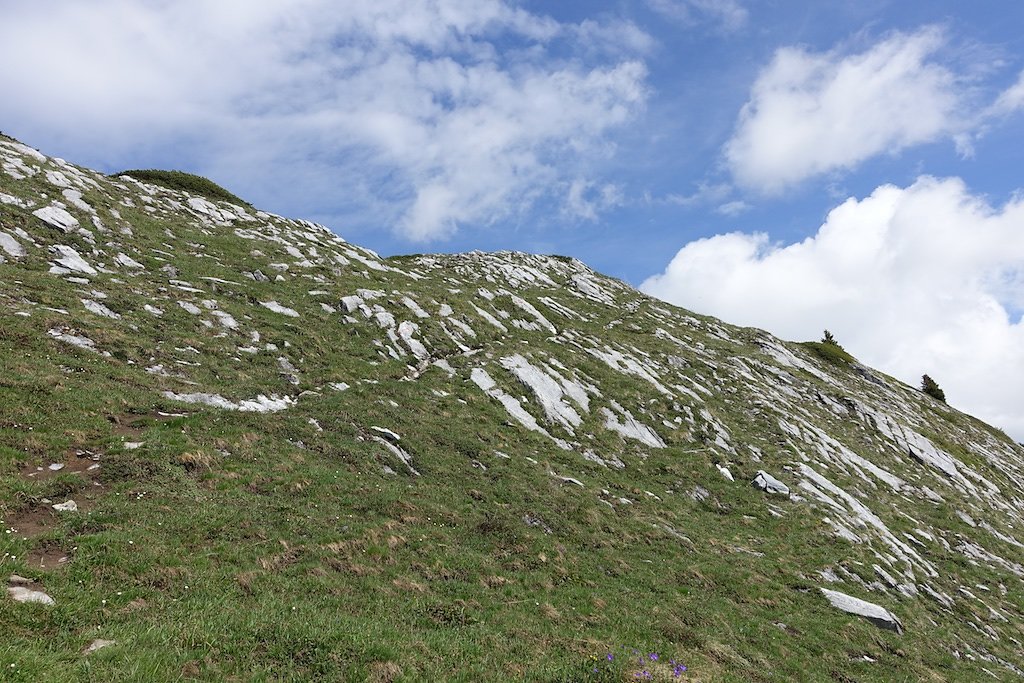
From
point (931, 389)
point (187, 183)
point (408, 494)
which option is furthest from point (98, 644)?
point (931, 389)

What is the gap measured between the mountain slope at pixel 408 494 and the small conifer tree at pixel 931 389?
135 ft

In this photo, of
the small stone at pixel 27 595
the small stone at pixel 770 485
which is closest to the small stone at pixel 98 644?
the small stone at pixel 27 595

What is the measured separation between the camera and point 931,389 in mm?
89562

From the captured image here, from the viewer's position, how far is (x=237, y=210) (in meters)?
67.6

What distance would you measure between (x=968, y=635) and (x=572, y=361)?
2955 centimetres

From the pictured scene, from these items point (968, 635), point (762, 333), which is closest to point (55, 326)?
point (968, 635)

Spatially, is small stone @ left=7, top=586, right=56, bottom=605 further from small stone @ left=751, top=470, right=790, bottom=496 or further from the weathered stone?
small stone @ left=751, top=470, right=790, bottom=496

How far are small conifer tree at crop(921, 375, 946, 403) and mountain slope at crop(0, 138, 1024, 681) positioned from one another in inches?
1614

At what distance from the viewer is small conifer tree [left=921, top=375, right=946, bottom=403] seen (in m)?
88.6

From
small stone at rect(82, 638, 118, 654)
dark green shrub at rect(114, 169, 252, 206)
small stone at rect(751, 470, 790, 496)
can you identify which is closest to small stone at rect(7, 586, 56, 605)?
small stone at rect(82, 638, 118, 654)

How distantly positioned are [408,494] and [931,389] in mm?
105659

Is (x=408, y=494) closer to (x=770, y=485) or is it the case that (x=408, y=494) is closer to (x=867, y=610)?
(x=867, y=610)

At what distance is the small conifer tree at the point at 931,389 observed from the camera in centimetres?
8862

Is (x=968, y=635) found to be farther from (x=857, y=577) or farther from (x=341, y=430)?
(x=341, y=430)
